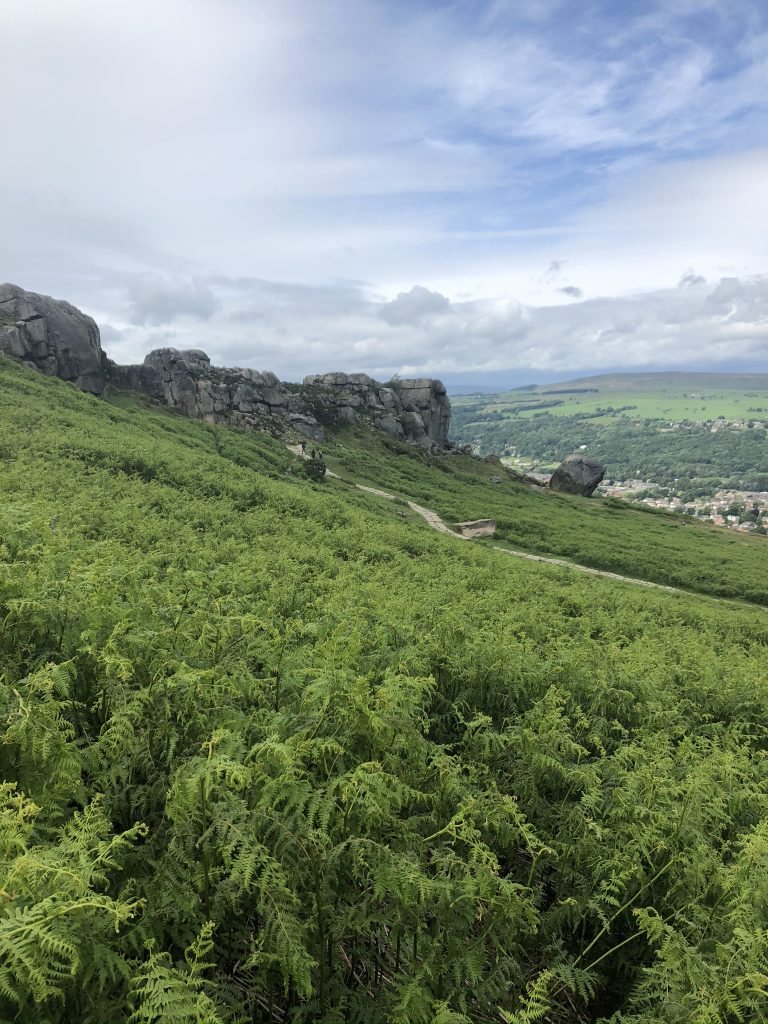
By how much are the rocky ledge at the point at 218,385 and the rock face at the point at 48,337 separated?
0.32 ft

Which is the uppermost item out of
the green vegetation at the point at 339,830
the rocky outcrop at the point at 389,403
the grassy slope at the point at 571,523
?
the rocky outcrop at the point at 389,403

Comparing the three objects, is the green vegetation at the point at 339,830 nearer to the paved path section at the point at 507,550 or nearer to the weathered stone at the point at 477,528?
the paved path section at the point at 507,550

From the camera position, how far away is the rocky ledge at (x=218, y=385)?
62.0m

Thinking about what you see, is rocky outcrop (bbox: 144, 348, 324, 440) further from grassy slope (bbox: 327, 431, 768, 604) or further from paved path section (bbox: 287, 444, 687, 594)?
grassy slope (bbox: 327, 431, 768, 604)

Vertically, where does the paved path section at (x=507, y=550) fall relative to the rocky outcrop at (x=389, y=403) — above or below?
below

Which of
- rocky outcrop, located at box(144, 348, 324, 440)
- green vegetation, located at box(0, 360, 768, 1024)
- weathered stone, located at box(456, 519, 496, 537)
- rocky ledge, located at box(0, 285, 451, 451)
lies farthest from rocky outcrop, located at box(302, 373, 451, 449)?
green vegetation, located at box(0, 360, 768, 1024)

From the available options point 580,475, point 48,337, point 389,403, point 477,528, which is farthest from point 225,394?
point 580,475

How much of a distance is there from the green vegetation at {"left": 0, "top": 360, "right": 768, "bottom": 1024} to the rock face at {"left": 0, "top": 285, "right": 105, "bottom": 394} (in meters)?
62.4

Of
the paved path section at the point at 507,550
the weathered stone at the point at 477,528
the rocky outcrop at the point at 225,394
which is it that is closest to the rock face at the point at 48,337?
the rocky outcrop at the point at 225,394

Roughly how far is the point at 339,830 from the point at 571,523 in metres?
64.2

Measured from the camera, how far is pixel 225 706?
5.73 meters

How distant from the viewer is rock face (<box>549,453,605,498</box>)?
10038 cm

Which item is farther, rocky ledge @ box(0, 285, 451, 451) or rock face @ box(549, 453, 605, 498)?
rock face @ box(549, 453, 605, 498)

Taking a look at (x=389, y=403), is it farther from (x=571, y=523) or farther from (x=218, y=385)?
(x=571, y=523)
